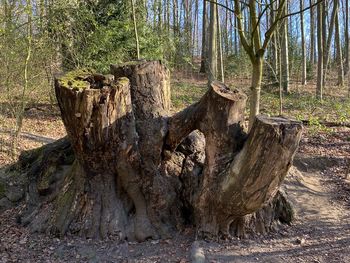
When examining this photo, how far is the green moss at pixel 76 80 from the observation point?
14.8ft

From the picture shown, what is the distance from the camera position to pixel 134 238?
4.79m

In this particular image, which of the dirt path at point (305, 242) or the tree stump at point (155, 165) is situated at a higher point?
the tree stump at point (155, 165)

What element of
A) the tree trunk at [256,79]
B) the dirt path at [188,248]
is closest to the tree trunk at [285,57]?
the tree trunk at [256,79]

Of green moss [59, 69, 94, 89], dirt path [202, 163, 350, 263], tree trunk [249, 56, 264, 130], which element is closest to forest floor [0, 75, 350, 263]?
dirt path [202, 163, 350, 263]

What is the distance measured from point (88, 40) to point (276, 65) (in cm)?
918

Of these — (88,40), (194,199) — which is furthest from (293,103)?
(194,199)

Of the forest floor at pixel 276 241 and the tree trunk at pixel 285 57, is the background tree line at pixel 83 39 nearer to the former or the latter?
the tree trunk at pixel 285 57

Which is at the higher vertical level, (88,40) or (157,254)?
(88,40)

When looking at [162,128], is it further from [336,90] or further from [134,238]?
[336,90]

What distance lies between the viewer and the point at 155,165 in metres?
5.05

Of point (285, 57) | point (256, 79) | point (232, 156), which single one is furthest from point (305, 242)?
point (285, 57)

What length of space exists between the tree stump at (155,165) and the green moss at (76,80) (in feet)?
0.05

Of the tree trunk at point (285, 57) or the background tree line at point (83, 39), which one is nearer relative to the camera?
the background tree line at point (83, 39)

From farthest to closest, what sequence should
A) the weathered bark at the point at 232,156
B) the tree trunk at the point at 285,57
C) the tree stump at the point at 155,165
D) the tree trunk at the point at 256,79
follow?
the tree trunk at the point at 285,57 → the tree trunk at the point at 256,79 → the tree stump at the point at 155,165 → the weathered bark at the point at 232,156
